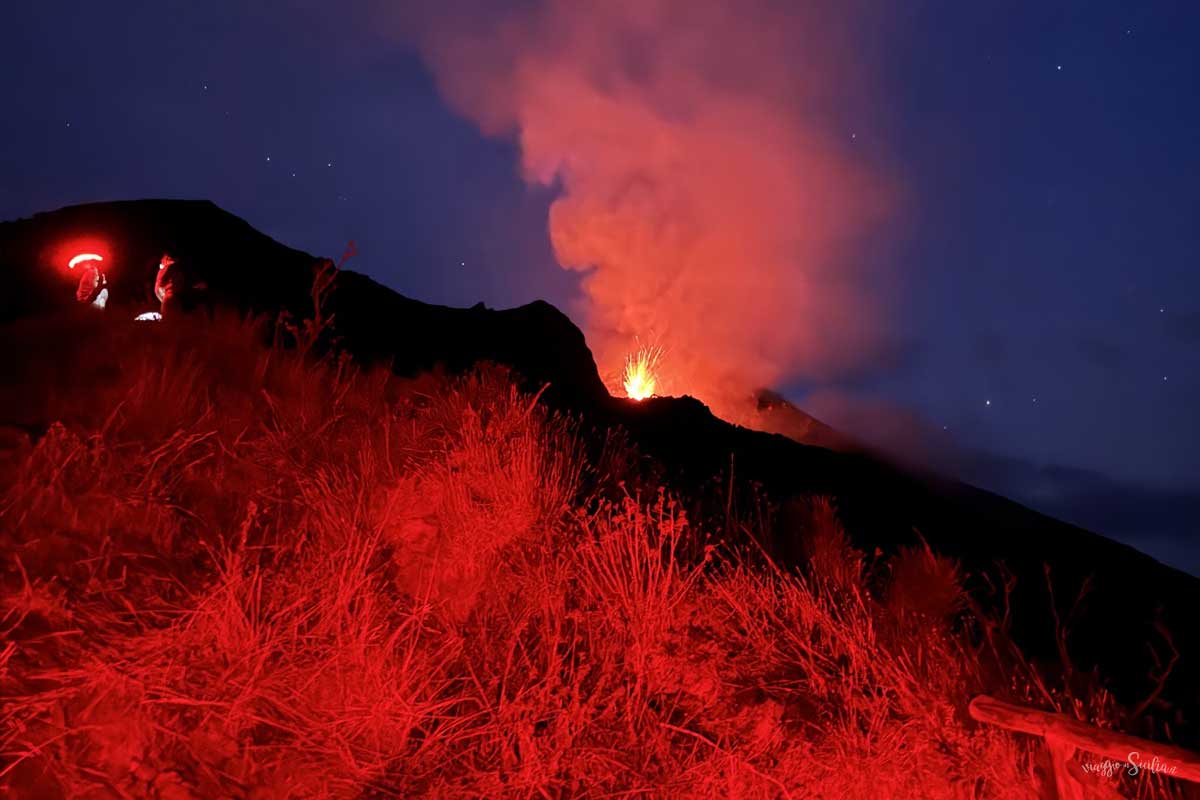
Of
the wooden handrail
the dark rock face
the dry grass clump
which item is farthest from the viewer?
the dark rock face

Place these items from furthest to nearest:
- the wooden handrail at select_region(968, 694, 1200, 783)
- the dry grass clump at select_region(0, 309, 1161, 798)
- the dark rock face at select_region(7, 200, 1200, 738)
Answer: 1. the dark rock face at select_region(7, 200, 1200, 738)
2. the dry grass clump at select_region(0, 309, 1161, 798)
3. the wooden handrail at select_region(968, 694, 1200, 783)

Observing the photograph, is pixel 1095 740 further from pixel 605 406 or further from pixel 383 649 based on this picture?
pixel 605 406

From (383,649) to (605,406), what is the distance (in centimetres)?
2403

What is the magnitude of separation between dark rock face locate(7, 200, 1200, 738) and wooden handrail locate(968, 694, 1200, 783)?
1157 cm

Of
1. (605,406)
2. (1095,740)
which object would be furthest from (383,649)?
(605,406)

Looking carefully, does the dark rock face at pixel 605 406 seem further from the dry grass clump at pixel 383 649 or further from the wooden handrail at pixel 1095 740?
the wooden handrail at pixel 1095 740

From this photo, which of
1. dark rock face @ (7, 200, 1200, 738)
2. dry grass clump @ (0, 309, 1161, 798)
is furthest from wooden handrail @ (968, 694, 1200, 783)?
dark rock face @ (7, 200, 1200, 738)

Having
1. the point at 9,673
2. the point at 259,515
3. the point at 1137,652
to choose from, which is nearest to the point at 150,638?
the point at 9,673

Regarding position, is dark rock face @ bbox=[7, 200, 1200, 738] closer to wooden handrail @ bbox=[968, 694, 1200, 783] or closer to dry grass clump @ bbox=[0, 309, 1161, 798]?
dry grass clump @ bbox=[0, 309, 1161, 798]

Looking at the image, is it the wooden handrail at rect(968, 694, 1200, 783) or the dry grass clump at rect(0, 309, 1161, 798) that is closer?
the wooden handrail at rect(968, 694, 1200, 783)

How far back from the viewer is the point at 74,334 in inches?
287

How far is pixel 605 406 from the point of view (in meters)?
27.8

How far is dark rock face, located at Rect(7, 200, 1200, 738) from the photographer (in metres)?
19.4

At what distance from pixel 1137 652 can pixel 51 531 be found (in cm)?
1661
